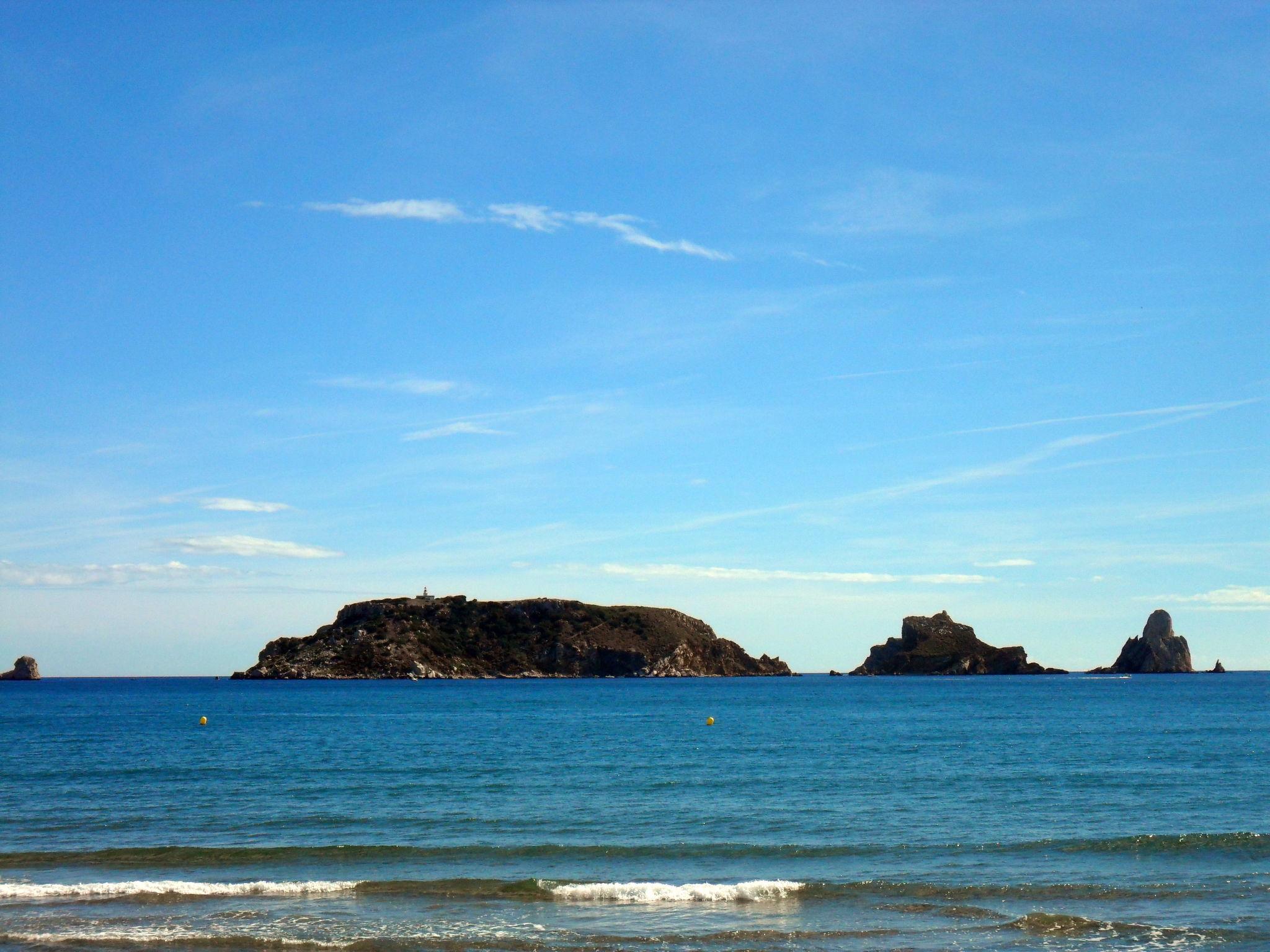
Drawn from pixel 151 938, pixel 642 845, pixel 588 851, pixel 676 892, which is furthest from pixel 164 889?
pixel 642 845

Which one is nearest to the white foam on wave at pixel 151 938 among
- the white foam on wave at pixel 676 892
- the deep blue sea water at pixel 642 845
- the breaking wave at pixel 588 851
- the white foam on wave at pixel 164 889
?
the deep blue sea water at pixel 642 845

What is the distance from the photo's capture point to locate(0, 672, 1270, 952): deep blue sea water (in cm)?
2214

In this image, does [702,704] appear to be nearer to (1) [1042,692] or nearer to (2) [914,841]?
(1) [1042,692]

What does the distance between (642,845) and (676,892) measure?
21.4 ft

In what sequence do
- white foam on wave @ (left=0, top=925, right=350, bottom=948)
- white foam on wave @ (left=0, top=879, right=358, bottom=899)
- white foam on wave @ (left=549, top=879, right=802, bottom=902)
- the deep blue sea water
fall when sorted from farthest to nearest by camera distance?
white foam on wave @ (left=0, top=879, right=358, bottom=899)
white foam on wave @ (left=549, top=879, right=802, bottom=902)
the deep blue sea water
white foam on wave @ (left=0, top=925, right=350, bottom=948)

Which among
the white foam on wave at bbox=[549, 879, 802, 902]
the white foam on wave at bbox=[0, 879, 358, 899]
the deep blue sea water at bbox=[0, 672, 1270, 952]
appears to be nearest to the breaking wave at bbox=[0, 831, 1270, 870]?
the deep blue sea water at bbox=[0, 672, 1270, 952]

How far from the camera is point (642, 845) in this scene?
1250 inches

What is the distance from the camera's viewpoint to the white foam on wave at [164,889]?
25281 mm

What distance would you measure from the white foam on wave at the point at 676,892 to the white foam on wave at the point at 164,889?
584 cm

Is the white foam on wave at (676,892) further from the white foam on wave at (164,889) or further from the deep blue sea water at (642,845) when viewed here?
the white foam on wave at (164,889)

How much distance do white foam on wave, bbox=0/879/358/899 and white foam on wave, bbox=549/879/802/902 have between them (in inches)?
230

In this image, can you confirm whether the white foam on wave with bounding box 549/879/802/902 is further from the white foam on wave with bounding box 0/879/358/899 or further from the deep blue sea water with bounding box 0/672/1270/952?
the white foam on wave with bounding box 0/879/358/899

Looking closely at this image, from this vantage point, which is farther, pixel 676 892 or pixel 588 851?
pixel 588 851

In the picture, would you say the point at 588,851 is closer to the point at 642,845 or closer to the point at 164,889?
the point at 642,845
